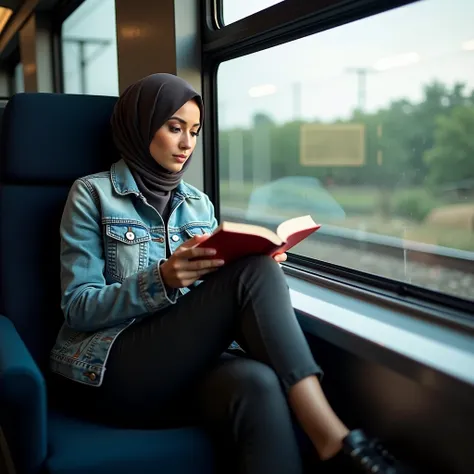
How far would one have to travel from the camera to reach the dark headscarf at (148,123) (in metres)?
1.53

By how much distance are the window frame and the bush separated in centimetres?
18

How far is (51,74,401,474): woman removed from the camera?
123 centimetres

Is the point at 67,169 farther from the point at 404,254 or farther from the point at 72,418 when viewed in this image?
the point at 404,254

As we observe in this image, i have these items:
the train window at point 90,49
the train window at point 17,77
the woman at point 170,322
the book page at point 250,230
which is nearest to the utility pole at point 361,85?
the woman at point 170,322

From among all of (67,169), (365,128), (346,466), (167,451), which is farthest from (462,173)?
(67,169)

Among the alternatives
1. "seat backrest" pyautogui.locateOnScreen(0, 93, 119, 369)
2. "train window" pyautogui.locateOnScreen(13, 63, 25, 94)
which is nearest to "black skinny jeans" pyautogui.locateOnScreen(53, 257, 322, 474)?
"seat backrest" pyautogui.locateOnScreen(0, 93, 119, 369)

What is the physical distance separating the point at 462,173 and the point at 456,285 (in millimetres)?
268

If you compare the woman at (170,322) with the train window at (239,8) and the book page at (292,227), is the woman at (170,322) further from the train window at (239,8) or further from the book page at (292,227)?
the train window at (239,8)

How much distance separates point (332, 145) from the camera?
1.95 metres

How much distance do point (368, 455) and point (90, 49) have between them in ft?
13.0

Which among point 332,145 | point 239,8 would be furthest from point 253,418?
point 239,8

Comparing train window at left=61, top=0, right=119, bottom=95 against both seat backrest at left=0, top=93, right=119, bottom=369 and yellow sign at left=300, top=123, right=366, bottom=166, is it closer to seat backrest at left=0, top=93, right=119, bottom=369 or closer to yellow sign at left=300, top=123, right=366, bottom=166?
yellow sign at left=300, top=123, right=366, bottom=166

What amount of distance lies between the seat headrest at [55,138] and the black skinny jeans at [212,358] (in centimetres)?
52

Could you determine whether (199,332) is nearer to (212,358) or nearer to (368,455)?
(212,358)
